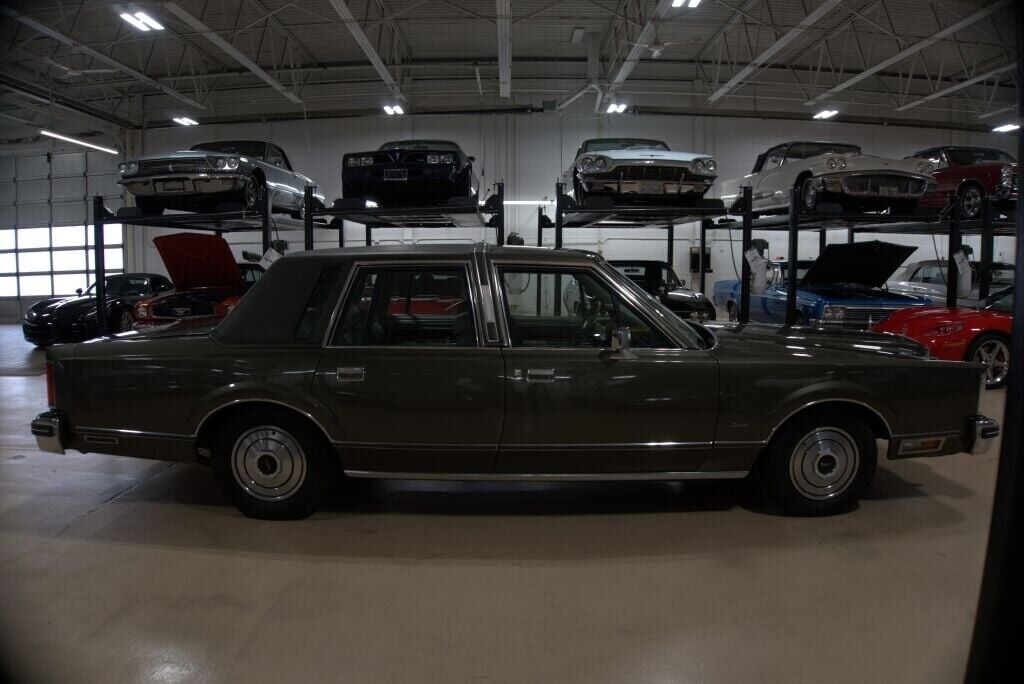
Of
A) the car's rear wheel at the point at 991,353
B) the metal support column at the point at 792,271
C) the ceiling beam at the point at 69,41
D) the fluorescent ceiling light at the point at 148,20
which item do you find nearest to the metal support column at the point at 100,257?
the ceiling beam at the point at 69,41

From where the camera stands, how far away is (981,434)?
318 cm

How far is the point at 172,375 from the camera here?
3094 mm

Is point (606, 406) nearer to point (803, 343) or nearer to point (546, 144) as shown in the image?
point (803, 343)

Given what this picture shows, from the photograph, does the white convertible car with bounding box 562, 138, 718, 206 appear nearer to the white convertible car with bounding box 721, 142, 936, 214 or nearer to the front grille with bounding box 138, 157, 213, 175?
the white convertible car with bounding box 721, 142, 936, 214

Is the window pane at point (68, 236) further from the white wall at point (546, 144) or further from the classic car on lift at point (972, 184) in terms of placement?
the classic car on lift at point (972, 184)

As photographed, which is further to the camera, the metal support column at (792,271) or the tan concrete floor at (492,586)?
the metal support column at (792,271)

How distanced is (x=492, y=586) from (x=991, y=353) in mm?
7151

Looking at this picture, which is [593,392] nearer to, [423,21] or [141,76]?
[423,21]

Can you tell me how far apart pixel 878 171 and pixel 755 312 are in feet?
8.69

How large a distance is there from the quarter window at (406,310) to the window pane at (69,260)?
22.0 m

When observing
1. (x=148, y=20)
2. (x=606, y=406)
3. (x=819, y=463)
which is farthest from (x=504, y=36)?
(x=819, y=463)

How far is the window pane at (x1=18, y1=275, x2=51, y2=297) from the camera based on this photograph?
20594 millimetres

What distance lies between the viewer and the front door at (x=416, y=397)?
9.73ft

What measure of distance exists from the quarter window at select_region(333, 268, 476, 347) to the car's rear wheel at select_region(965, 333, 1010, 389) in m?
6.53
